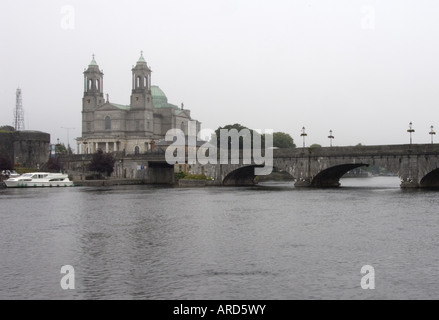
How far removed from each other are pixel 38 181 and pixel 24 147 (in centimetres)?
3069

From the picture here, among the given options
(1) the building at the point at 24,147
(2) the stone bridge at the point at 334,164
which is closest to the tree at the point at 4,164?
(1) the building at the point at 24,147

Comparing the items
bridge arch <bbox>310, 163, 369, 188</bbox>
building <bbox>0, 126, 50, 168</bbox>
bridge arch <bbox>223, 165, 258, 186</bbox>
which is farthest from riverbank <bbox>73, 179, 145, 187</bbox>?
bridge arch <bbox>310, 163, 369, 188</bbox>

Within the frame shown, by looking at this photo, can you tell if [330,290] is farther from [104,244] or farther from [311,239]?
[104,244]

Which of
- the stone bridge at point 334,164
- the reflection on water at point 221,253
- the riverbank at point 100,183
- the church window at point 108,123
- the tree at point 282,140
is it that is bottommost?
the reflection on water at point 221,253

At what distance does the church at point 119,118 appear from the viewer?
161750 mm

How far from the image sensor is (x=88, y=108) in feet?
557

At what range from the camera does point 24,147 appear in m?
126

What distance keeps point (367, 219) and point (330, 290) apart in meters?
20.3

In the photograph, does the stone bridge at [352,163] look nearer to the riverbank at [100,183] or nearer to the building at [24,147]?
the riverbank at [100,183]

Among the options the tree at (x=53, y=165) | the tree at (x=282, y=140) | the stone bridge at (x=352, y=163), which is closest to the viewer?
the stone bridge at (x=352, y=163)

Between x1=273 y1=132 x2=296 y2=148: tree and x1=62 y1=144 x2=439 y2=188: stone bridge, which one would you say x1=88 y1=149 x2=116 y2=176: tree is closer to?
x1=62 y1=144 x2=439 y2=188: stone bridge

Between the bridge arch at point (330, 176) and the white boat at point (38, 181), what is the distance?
1592 inches

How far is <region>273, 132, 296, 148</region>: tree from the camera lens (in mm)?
173125

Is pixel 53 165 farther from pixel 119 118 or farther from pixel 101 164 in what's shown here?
pixel 119 118
